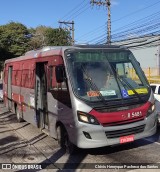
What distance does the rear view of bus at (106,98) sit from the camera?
7.44 metres

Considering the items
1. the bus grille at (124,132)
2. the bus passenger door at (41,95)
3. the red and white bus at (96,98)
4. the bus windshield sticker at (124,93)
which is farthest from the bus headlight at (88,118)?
the bus passenger door at (41,95)

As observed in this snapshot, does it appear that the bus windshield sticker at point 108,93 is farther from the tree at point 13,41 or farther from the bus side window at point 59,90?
the tree at point 13,41

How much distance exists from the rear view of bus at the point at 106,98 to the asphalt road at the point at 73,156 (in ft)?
1.39

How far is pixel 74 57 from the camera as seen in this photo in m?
8.15

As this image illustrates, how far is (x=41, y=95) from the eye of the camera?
1011cm

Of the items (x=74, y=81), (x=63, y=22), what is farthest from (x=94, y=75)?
(x=63, y=22)

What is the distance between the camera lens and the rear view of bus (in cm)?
744

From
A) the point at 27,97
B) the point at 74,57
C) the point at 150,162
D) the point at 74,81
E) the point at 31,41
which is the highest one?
the point at 31,41

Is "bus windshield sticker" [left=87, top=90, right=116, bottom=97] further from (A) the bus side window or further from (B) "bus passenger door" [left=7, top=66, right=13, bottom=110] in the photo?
(B) "bus passenger door" [left=7, top=66, right=13, bottom=110]

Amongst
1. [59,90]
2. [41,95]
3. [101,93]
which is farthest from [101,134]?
[41,95]

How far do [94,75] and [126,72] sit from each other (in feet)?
3.00

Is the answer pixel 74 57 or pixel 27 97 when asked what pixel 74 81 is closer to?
pixel 74 57

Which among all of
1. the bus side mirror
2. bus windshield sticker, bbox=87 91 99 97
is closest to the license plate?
bus windshield sticker, bbox=87 91 99 97

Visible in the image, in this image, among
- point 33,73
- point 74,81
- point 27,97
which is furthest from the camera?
point 27,97
